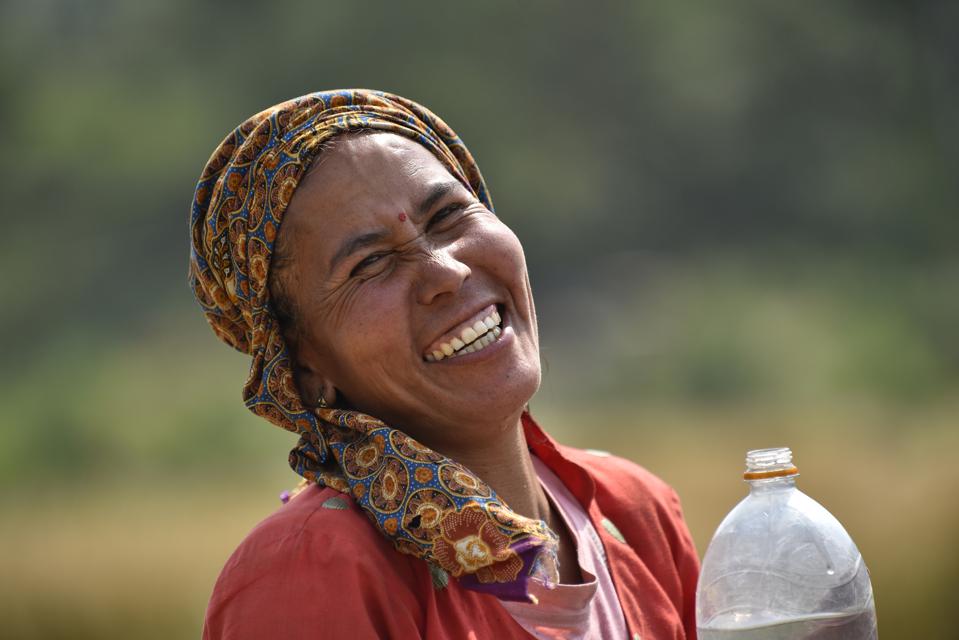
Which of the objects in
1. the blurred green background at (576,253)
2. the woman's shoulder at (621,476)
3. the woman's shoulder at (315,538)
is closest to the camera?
the woman's shoulder at (315,538)

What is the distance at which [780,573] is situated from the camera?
1793 millimetres

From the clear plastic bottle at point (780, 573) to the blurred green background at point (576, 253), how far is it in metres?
4.06

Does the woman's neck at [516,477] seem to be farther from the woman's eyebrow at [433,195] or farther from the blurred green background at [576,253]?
the blurred green background at [576,253]

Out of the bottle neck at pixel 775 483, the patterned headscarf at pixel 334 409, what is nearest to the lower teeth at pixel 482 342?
the patterned headscarf at pixel 334 409

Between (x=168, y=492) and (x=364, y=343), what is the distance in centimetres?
581

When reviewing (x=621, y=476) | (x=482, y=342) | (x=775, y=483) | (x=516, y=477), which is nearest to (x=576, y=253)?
(x=621, y=476)

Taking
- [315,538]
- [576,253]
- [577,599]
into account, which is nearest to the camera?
[315,538]

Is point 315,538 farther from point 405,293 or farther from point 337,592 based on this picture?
point 405,293

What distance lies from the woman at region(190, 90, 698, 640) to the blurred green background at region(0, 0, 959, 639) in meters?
3.93

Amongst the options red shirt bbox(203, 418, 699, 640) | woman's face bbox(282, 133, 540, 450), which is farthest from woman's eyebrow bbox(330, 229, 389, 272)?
red shirt bbox(203, 418, 699, 640)

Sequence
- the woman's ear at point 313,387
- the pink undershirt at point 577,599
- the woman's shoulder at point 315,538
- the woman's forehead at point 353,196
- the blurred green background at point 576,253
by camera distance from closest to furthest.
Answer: the woman's shoulder at point 315,538 → the pink undershirt at point 577,599 → the woman's forehead at point 353,196 → the woman's ear at point 313,387 → the blurred green background at point 576,253

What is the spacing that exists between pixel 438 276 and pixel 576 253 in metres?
8.96

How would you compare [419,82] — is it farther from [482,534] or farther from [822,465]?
[482,534]

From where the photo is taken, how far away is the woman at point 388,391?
1.91 metres
